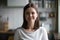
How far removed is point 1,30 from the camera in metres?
3.00

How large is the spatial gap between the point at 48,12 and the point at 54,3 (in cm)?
24

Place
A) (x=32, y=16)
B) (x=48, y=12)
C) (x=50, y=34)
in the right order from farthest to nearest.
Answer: (x=48, y=12)
(x=50, y=34)
(x=32, y=16)

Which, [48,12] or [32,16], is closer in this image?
[32,16]

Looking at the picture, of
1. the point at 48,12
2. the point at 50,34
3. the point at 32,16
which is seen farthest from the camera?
the point at 48,12

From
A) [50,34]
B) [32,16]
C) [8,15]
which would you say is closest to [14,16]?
[8,15]

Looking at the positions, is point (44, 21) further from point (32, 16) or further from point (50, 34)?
point (32, 16)

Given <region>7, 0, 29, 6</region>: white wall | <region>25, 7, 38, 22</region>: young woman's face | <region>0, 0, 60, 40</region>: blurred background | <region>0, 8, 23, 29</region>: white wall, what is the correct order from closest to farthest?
<region>25, 7, 38, 22</region>: young woman's face, <region>7, 0, 29, 6</region>: white wall, <region>0, 0, 60, 40</region>: blurred background, <region>0, 8, 23, 29</region>: white wall

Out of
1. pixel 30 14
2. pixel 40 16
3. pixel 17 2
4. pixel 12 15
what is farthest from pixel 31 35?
pixel 12 15

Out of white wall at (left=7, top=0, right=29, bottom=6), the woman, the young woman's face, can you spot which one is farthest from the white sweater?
white wall at (left=7, top=0, right=29, bottom=6)

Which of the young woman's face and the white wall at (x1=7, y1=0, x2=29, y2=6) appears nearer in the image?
the young woman's face

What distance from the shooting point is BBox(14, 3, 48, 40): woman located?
4.14 ft

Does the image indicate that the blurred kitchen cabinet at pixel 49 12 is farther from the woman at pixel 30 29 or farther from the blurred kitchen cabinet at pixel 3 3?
the woman at pixel 30 29

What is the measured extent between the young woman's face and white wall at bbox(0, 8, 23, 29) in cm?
188

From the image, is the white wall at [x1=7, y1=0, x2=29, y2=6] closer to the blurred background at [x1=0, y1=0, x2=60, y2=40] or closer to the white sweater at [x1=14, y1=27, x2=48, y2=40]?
the blurred background at [x1=0, y1=0, x2=60, y2=40]
